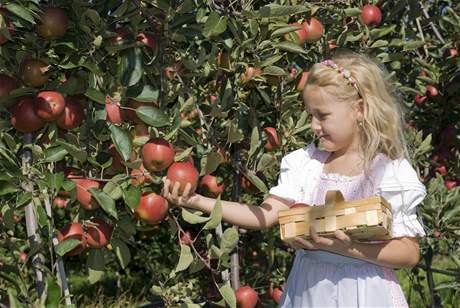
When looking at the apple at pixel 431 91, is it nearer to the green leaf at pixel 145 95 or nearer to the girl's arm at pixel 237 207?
the girl's arm at pixel 237 207

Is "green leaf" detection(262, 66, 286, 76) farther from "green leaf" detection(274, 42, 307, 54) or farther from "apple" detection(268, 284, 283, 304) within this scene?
"apple" detection(268, 284, 283, 304)

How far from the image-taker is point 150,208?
69.8 inches

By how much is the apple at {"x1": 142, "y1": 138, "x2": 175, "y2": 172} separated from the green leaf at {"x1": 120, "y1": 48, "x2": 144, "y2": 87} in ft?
0.49

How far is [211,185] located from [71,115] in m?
0.52

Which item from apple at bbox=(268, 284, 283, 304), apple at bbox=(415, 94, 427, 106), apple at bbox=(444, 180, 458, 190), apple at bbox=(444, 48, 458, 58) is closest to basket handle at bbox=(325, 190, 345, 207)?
apple at bbox=(268, 284, 283, 304)

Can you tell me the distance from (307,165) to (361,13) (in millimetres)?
890

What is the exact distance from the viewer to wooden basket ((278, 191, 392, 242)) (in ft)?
5.05

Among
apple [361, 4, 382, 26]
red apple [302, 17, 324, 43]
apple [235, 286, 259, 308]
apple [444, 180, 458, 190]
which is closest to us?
apple [235, 286, 259, 308]

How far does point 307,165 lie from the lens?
6.64 ft

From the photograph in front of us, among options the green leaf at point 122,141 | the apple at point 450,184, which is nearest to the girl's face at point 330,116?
the green leaf at point 122,141

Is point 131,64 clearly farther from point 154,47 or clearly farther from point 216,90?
point 216,90

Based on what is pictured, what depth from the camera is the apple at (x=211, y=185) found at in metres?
2.22

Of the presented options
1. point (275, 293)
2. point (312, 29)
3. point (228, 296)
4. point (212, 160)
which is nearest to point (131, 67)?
point (212, 160)

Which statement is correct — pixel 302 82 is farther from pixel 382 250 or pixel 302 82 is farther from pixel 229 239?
pixel 382 250
